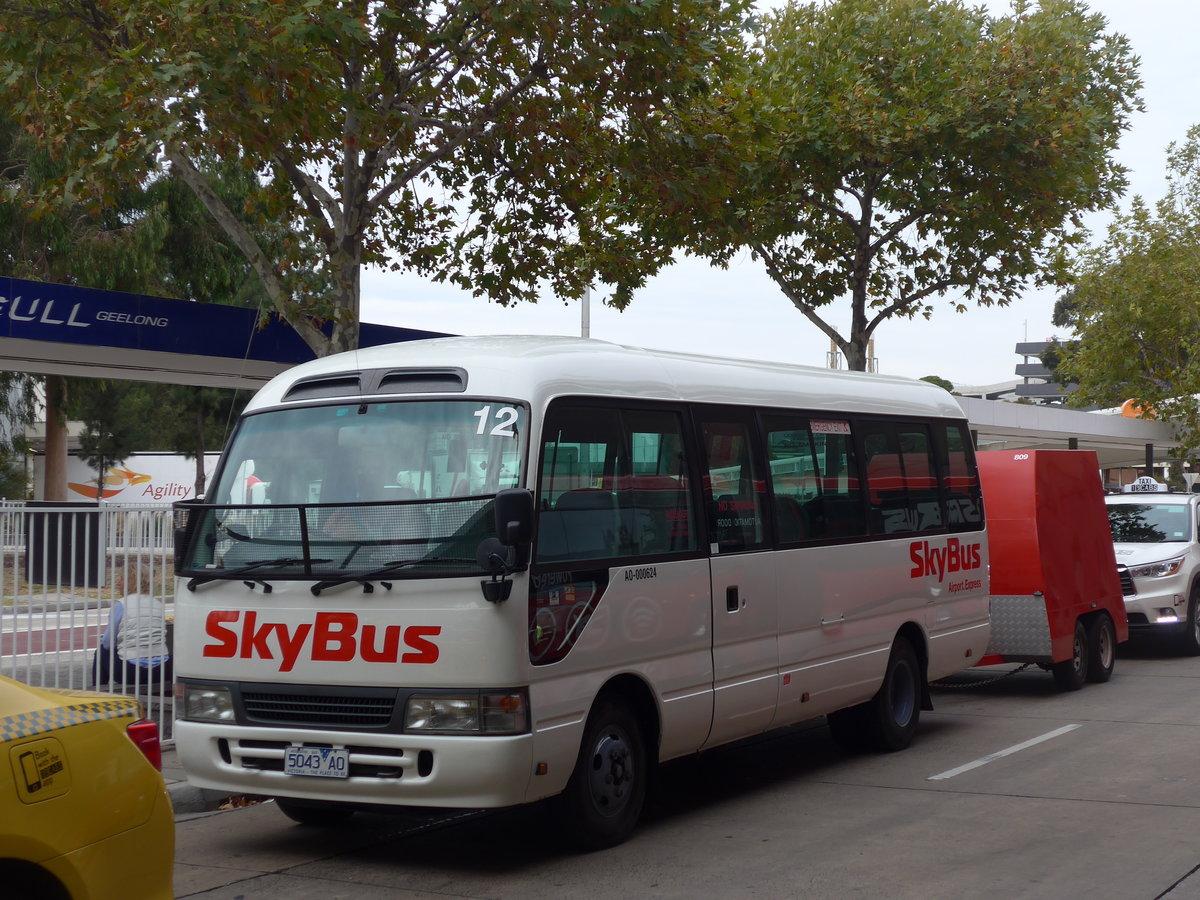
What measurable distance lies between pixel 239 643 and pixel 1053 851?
14.1 ft

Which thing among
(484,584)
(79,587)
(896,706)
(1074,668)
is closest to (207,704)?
(484,584)

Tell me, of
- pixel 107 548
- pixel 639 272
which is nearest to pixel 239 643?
pixel 107 548

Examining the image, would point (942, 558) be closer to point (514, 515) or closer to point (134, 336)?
point (514, 515)

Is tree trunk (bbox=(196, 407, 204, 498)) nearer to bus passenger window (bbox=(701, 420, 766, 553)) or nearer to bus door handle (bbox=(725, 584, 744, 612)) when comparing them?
bus passenger window (bbox=(701, 420, 766, 553))

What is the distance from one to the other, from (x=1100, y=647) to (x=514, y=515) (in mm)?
9588

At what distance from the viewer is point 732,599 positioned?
330 inches

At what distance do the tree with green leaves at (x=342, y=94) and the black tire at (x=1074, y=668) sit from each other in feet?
21.2

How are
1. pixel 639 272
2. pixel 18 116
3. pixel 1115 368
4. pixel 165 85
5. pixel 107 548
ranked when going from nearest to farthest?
pixel 107 548, pixel 165 85, pixel 18 116, pixel 639 272, pixel 1115 368

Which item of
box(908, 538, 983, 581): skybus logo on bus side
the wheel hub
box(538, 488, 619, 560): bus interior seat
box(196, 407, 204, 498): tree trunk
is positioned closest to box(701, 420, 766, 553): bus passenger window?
box(538, 488, 619, 560): bus interior seat

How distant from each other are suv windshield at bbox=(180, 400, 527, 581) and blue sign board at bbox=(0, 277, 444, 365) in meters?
4.86

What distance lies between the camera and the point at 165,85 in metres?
10.3

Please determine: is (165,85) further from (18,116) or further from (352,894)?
(352,894)

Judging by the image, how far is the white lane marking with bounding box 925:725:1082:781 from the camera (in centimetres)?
942

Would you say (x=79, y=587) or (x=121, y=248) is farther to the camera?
(x=121, y=248)
